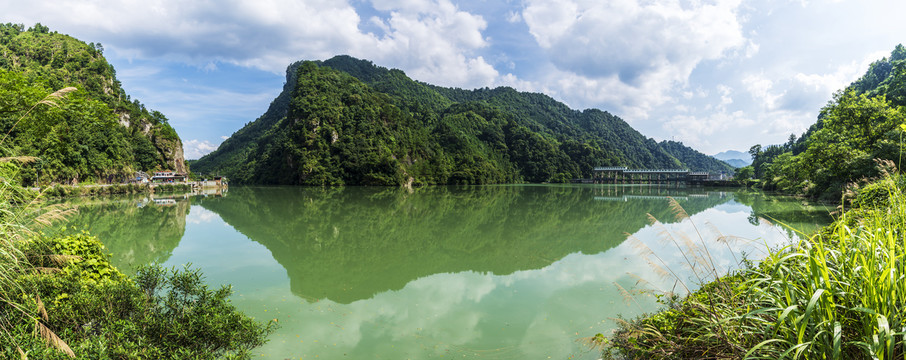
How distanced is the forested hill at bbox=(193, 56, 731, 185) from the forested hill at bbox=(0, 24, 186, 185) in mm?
20923

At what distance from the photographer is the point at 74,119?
127 ft

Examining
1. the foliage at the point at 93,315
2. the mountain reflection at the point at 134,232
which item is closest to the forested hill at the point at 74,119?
the mountain reflection at the point at 134,232

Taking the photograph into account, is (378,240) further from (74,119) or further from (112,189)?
(74,119)

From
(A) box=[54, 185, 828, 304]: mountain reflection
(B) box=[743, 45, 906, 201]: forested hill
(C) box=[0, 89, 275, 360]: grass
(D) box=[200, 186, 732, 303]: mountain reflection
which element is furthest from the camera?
(B) box=[743, 45, 906, 201]: forested hill

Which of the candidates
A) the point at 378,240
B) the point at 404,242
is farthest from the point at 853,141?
the point at 378,240

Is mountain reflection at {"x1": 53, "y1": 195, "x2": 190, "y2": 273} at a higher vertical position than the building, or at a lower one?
Answer: lower

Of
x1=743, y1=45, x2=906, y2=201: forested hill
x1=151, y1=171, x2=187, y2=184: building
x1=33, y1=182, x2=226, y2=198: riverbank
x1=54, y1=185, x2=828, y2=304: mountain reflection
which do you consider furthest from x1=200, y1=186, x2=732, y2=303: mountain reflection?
x1=151, y1=171, x2=187, y2=184: building

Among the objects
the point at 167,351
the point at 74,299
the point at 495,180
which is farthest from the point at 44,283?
the point at 495,180

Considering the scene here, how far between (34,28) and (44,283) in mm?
103441

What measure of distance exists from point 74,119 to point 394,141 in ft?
153

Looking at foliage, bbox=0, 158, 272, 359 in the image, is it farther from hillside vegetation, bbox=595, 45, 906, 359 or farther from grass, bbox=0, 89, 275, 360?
hillside vegetation, bbox=595, 45, 906, 359

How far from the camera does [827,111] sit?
77.4 ft

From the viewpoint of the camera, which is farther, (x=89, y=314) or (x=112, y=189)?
(x=112, y=189)

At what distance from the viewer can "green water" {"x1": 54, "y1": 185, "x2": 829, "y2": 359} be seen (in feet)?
16.9
